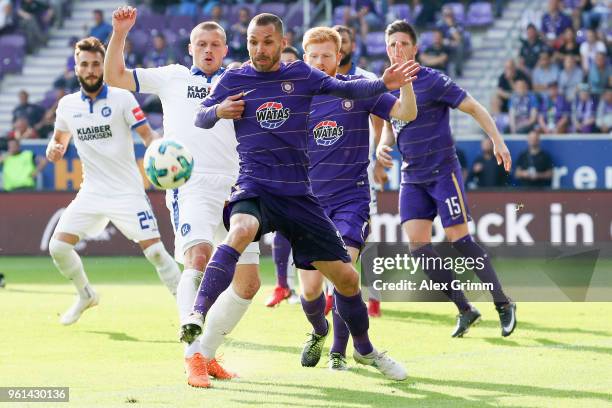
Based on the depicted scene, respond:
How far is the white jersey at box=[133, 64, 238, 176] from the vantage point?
841cm

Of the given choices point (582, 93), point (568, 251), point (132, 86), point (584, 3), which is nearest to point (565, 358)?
point (132, 86)

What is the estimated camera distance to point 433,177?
1020 cm

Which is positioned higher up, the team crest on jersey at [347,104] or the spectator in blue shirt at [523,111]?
the team crest on jersey at [347,104]

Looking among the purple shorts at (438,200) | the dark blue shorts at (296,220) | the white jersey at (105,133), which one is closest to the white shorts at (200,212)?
the dark blue shorts at (296,220)

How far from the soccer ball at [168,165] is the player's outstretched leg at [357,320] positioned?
107 cm

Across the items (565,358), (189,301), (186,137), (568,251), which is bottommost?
(568,251)

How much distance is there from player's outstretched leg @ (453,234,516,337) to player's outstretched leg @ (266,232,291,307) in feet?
7.92

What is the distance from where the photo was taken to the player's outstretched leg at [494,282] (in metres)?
9.74

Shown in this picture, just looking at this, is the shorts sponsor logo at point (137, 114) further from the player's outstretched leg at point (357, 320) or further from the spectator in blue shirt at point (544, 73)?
the spectator in blue shirt at point (544, 73)

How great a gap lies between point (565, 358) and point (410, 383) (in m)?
1.53

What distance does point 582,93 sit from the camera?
19.4 m

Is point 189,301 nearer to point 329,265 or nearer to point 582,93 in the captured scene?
point 329,265

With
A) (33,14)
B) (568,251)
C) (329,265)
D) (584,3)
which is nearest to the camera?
(329,265)

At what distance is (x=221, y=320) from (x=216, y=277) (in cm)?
74
